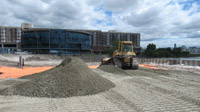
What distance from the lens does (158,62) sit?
84.6 ft

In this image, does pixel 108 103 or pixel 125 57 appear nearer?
pixel 108 103

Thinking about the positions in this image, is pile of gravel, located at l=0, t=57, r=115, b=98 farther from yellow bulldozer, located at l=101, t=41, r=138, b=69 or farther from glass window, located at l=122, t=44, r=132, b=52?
glass window, located at l=122, t=44, r=132, b=52

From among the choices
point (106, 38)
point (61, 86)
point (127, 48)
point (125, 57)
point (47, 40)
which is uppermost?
point (106, 38)

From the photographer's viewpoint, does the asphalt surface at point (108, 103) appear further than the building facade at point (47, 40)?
No

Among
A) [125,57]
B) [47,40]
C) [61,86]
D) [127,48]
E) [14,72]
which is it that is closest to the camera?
[61,86]

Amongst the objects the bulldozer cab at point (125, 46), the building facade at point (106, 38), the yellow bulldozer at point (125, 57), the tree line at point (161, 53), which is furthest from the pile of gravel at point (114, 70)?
the building facade at point (106, 38)

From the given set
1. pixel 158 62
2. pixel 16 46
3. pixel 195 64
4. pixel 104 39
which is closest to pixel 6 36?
pixel 16 46

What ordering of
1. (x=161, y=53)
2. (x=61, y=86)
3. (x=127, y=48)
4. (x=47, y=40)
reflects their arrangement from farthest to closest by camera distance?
1. (x=161, y=53)
2. (x=47, y=40)
3. (x=127, y=48)
4. (x=61, y=86)

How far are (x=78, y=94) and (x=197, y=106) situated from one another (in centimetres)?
438

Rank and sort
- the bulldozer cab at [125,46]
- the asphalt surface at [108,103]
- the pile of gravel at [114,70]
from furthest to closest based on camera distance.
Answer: the bulldozer cab at [125,46] < the pile of gravel at [114,70] < the asphalt surface at [108,103]

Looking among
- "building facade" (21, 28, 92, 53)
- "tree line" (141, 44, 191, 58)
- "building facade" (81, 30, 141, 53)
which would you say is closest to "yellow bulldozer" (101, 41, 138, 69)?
"building facade" (21, 28, 92, 53)

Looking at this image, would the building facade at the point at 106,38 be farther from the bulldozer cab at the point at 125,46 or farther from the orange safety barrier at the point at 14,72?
the bulldozer cab at the point at 125,46

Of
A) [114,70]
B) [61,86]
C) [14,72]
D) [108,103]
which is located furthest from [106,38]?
[108,103]

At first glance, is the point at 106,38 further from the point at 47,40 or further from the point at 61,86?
the point at 61,86
